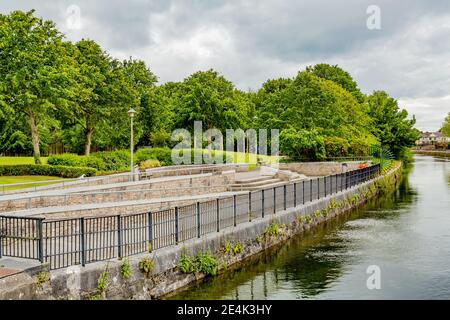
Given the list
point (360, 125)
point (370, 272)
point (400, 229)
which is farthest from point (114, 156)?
point (360, 125)

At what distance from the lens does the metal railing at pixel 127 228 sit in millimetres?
10945

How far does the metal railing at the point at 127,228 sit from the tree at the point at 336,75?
56.4 metres

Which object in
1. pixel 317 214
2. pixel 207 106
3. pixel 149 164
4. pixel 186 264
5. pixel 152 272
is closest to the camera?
pixel 152 272

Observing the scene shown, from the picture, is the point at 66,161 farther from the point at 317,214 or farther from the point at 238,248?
the point at 238,248

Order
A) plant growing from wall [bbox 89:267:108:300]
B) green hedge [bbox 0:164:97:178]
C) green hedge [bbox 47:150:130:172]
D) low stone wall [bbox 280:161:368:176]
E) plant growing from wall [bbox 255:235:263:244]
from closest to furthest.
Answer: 1. plant growing from wall [bbox 89:267:108:300]
2. plant growing from wall [bbox 255:235:263:244]
3. green hedge [bbox 0:164:97:178]
4. green hedge [bbox 47:150:130:172]
5. low stone wall [bbox 280:161:368:176]

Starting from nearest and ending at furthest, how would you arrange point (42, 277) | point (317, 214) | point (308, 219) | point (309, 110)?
1. point (42, 277)
2. point (308, 219)
3. point (317, 214)
4. point (309, 110)

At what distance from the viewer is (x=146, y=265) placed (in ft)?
38.0

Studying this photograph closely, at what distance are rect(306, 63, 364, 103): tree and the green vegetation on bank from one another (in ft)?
41.6

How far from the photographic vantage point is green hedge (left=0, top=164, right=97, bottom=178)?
102 ft

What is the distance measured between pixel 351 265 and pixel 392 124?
233 feet

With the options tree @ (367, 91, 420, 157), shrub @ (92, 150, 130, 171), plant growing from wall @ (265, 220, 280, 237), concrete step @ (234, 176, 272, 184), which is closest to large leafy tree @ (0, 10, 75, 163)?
shrub @ (92, 150, 130, 171)

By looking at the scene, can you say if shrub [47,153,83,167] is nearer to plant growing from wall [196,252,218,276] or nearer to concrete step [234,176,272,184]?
concrete step [234,176,272,184]

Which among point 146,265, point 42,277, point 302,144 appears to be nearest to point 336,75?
point 302,144
